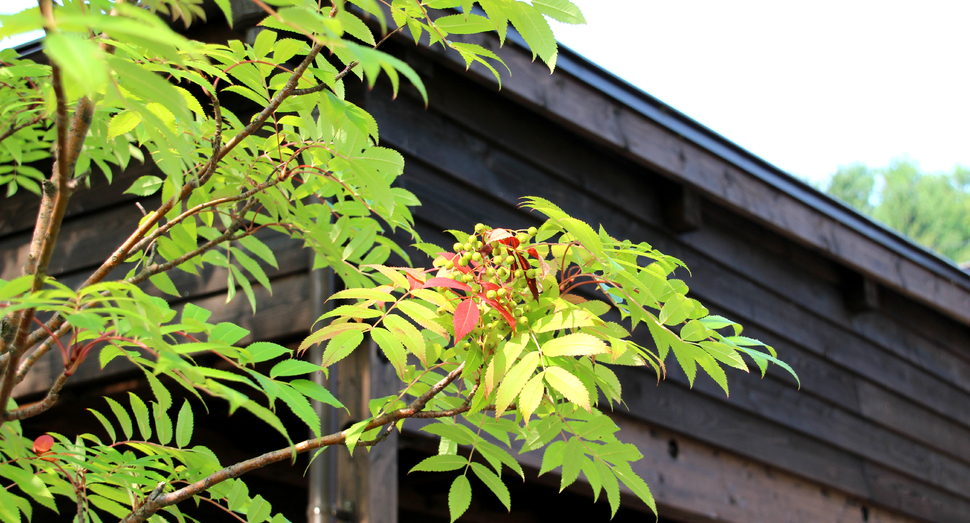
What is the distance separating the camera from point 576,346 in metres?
0.85

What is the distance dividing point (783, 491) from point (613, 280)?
10.4 ft

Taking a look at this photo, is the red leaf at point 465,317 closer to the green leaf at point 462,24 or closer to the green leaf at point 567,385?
the green leaf at point 567,385

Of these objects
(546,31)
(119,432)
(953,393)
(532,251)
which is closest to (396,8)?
(546,31)

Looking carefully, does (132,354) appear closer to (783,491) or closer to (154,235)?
(154,235)

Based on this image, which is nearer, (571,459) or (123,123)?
(123,123)

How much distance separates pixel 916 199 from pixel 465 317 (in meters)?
35.7

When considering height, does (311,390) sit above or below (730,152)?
below

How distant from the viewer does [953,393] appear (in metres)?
4.94

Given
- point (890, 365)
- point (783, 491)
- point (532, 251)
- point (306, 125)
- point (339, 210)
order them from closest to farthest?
point (532, 251) < point (306, 125) < point (339, 210) < point (783, 491) < point (890, 365)

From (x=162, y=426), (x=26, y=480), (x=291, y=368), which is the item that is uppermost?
(x=291, y=368)

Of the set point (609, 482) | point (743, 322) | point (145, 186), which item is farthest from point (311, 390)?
point (743, 322)

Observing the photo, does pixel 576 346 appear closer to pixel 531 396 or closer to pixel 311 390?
pixel 531 396

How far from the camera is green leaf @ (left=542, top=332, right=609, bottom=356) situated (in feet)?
2.75

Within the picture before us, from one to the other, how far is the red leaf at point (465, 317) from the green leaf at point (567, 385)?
11 cm
